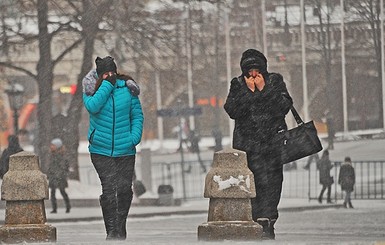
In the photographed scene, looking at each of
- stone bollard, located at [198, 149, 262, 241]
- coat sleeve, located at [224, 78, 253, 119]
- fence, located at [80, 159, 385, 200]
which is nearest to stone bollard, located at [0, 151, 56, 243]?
stone bollard, located at [198, 149, 262, 241]

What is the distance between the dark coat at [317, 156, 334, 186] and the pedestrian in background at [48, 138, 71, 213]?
6.30 metres

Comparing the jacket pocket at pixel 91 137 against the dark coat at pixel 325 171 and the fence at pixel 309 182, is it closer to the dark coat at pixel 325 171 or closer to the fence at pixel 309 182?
the dark coat at pixel 325 171

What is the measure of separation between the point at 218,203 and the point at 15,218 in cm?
188

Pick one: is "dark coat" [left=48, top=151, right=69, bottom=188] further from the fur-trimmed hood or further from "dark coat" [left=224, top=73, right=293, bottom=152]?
"dark coat" [left=224, top=73, right=293, bottom=152]

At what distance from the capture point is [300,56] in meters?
56.3

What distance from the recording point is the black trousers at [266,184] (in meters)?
13.7

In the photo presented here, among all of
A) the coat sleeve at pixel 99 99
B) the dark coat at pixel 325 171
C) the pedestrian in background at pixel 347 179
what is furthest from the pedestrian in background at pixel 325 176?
the coat sleeve at pixel 99 99

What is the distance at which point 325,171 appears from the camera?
37812mm

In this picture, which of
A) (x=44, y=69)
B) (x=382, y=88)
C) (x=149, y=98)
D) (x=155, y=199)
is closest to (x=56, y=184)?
(x=155, y=199)

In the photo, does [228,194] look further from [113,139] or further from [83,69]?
[83,69]

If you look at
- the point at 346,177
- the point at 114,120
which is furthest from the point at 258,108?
the point at 346,177

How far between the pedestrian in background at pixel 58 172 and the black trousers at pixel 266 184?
1952cm

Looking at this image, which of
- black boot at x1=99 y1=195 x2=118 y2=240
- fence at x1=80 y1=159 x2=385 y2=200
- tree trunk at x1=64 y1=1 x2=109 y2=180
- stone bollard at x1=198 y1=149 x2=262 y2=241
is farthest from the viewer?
Result: tree trunk at x1=64 y1=1 x2=109 y2=180

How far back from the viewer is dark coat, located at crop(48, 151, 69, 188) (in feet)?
112
